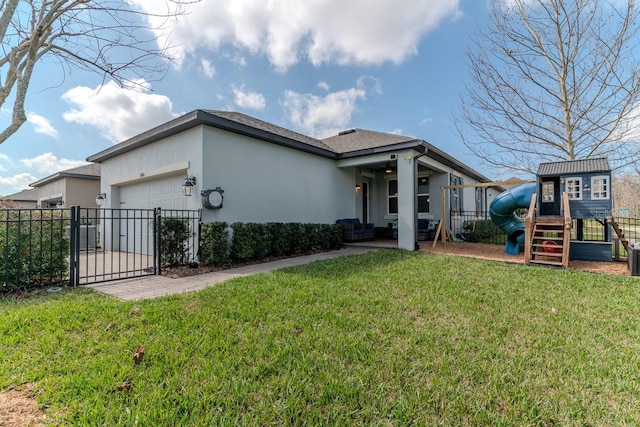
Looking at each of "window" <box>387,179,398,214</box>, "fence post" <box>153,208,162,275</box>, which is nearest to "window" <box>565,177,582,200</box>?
"window" <box>387,179,398,214</box>

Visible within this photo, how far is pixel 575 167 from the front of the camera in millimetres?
7633

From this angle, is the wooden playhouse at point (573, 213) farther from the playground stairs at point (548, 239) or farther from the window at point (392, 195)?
the window at point (392, 195)

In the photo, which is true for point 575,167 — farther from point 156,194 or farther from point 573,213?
point 156,194

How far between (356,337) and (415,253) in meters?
6.06

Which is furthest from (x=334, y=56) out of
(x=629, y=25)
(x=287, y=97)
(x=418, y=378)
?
(x=418, y=378)

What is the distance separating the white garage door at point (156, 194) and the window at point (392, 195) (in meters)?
9.33

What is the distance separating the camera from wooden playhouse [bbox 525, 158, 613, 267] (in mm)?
7027

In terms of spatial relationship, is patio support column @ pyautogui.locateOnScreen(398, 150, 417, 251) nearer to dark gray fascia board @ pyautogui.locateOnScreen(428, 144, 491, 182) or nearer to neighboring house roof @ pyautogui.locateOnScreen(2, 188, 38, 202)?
dark gray fascia board @ pyautogui.locateOnScreen(428, 144, 491, 182)

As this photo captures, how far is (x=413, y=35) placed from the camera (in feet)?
32.8

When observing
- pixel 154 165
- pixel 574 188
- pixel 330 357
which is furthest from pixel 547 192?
pixel 154 165

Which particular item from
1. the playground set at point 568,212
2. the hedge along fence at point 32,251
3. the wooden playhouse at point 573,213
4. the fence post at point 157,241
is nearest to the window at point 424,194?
the playground set at point 568,212

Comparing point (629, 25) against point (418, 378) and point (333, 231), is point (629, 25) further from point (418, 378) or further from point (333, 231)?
point (418, 378)

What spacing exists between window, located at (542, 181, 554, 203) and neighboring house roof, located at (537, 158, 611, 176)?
0.45 meters

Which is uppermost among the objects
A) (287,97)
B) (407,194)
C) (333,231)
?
(287,97)
